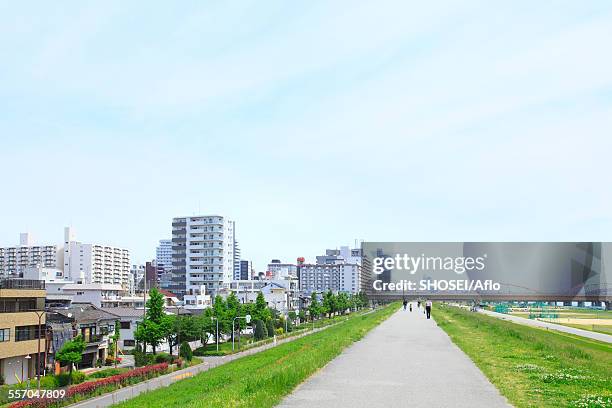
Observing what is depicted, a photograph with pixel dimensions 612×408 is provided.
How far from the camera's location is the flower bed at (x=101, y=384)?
102ft

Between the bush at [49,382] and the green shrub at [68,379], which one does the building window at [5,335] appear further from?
the green shrub at [68,379]

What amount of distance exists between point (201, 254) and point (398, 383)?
121 m

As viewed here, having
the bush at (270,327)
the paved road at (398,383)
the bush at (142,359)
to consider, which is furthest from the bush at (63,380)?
the bush at (270,327)

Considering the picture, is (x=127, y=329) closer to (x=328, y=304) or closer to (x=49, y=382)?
(x=49, y=382)

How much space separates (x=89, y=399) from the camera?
3488 centimetres

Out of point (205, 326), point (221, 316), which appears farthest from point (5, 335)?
point (221, 316)

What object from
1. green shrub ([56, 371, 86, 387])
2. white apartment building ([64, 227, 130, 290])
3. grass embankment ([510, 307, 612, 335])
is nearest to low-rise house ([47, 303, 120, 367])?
green shrub ([56, 371, 86, 387])

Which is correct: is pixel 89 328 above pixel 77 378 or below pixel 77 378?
above

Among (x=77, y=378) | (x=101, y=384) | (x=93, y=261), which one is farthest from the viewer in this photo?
(x=93, y=261)

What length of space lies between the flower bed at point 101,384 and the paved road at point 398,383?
15648 mm

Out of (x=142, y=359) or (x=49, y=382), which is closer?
(x=49, y=382)

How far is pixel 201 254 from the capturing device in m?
137

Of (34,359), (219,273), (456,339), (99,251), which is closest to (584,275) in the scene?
(219,273)

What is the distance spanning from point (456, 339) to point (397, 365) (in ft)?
53.1
